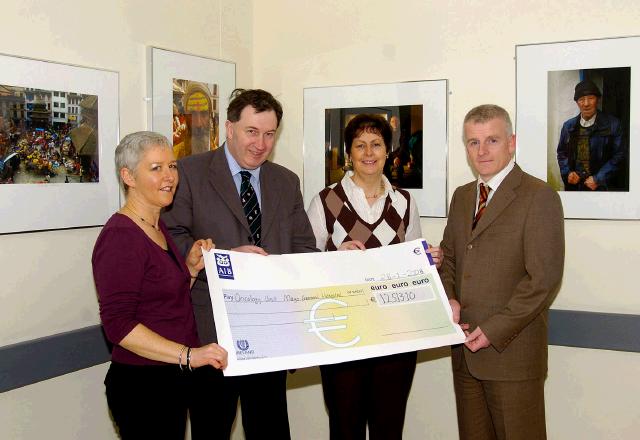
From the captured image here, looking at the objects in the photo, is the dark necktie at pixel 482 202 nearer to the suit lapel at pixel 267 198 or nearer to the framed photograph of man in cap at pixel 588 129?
the framed photograph of man in cap at pixel 588 129

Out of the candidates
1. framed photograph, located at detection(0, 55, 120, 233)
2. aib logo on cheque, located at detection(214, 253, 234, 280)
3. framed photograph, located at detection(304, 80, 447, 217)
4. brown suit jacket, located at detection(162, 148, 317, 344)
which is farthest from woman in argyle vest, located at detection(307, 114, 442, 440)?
framed photograph, located at detection(0, 55, 120, 233)

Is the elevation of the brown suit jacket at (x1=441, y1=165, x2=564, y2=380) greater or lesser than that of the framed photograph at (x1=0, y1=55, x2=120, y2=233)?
lesser

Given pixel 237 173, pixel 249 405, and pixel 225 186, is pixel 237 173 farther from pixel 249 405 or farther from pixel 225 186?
pixel 249 405

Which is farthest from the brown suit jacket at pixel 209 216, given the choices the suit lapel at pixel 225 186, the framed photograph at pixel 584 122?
the framed photograph at pixel 584 122

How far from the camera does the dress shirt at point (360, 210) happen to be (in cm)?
338

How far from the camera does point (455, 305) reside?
2973mm

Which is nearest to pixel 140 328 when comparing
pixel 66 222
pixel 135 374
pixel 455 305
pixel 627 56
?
pixel 135 374

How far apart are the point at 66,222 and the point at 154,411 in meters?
1.16

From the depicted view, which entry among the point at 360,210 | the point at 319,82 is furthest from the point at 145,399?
the point at 319,82

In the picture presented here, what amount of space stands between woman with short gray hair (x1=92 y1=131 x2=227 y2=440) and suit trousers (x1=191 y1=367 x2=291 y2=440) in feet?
1.00

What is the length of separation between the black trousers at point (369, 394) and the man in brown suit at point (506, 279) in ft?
1.34

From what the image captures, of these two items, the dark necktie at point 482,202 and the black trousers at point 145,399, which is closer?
the black trousers at point 145,399

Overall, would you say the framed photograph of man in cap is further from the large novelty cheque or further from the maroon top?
the maroon top

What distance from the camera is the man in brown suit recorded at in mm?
2775
